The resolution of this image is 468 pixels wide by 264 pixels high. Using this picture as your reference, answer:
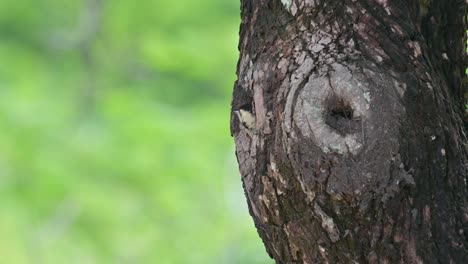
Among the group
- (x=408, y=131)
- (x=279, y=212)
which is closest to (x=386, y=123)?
(x=408, y=131)

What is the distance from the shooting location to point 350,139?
173 cm

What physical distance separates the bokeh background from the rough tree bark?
287cm

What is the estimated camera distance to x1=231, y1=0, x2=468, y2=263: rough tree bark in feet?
5.70

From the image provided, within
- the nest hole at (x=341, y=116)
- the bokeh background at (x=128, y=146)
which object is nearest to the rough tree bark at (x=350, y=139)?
the nest hole at (x=341, y=116)

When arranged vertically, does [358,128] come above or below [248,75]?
below

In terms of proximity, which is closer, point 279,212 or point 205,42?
point 279,212

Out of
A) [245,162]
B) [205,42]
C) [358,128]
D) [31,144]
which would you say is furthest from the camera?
[205,42]

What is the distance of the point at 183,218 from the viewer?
17.0 ft

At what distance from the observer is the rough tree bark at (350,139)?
68.4 inches

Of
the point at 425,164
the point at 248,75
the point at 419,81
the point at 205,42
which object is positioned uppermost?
the point at 205,42

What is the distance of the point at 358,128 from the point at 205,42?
3.70 m

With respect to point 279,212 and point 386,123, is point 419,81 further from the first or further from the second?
point 279,212

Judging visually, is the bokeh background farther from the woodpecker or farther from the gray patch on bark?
the gray patch on bark

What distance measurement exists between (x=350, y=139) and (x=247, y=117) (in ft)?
0.94
